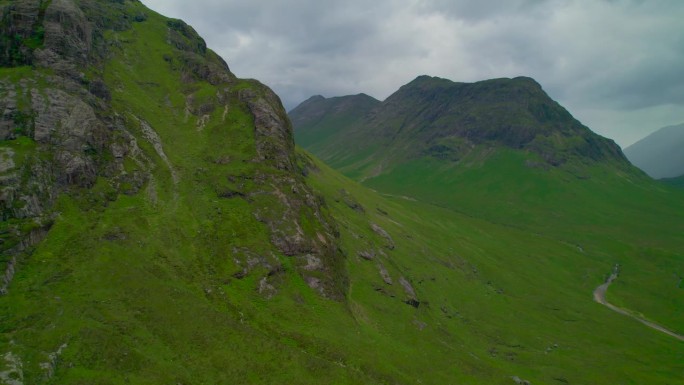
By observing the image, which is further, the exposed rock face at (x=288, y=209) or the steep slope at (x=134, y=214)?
the exposed rock face at (x=288, y=209)

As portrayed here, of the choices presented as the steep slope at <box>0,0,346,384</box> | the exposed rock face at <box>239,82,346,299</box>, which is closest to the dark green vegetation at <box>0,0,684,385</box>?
the steep slope at <box>0,0,346,384</box>

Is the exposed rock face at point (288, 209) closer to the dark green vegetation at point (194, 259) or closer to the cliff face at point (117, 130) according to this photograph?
the cliff face at point (117, 130)

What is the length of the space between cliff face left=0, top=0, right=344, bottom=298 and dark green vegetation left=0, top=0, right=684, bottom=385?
1.34 ft

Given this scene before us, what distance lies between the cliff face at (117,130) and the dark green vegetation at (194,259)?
41cm

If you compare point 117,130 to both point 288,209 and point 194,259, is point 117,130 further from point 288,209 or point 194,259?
point 288,209

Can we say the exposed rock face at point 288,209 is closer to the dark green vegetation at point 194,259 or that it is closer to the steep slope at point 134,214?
the steep slope at point 134,214

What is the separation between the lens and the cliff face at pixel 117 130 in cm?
7075

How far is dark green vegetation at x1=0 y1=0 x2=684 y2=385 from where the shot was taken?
56938 millimetres

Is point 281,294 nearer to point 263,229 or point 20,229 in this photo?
point 263,229

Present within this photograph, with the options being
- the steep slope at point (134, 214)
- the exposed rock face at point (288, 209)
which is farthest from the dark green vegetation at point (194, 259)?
the exposed rock face at point (288, 209)

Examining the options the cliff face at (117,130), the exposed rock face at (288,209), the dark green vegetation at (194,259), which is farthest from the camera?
the exposed rock face at (288,209)

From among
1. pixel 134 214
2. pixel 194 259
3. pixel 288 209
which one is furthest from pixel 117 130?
pixel 288 209

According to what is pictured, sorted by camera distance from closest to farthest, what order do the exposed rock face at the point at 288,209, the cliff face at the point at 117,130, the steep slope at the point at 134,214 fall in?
1. the steep slope at the point at 134,214
2. the cliff face at the point at 117,130
3. the exposed rock face at the point at 288,209

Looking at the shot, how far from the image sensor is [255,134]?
112375 millimetres
